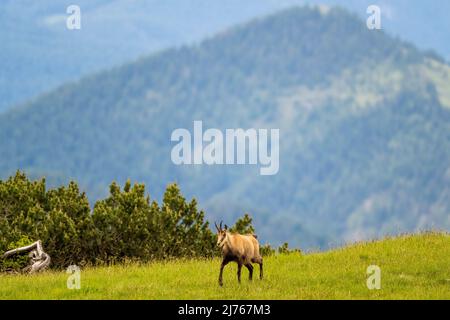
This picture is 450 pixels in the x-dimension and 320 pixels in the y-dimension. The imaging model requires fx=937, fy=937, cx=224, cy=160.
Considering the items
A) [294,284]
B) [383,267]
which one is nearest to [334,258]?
[383,267]

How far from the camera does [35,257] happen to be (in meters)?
26.5

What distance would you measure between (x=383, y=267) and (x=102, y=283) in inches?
258

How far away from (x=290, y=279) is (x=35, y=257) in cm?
891

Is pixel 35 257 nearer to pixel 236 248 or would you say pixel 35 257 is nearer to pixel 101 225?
pixel 101 225

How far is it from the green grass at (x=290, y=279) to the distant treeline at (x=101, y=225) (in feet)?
20.2

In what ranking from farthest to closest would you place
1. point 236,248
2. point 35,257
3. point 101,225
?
point 101,225
point 35,257
point 236,248

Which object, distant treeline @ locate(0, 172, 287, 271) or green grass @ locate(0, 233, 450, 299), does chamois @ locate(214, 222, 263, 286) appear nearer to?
green grass @ locate(0, 233, 450, 299)

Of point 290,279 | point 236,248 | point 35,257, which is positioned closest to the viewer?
point 236,248

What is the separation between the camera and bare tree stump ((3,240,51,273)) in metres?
25.8

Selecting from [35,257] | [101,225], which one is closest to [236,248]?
[35,257]

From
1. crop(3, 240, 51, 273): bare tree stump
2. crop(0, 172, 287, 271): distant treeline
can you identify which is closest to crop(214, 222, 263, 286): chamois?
crop(3, 240, 51, 273): bare tree stump
